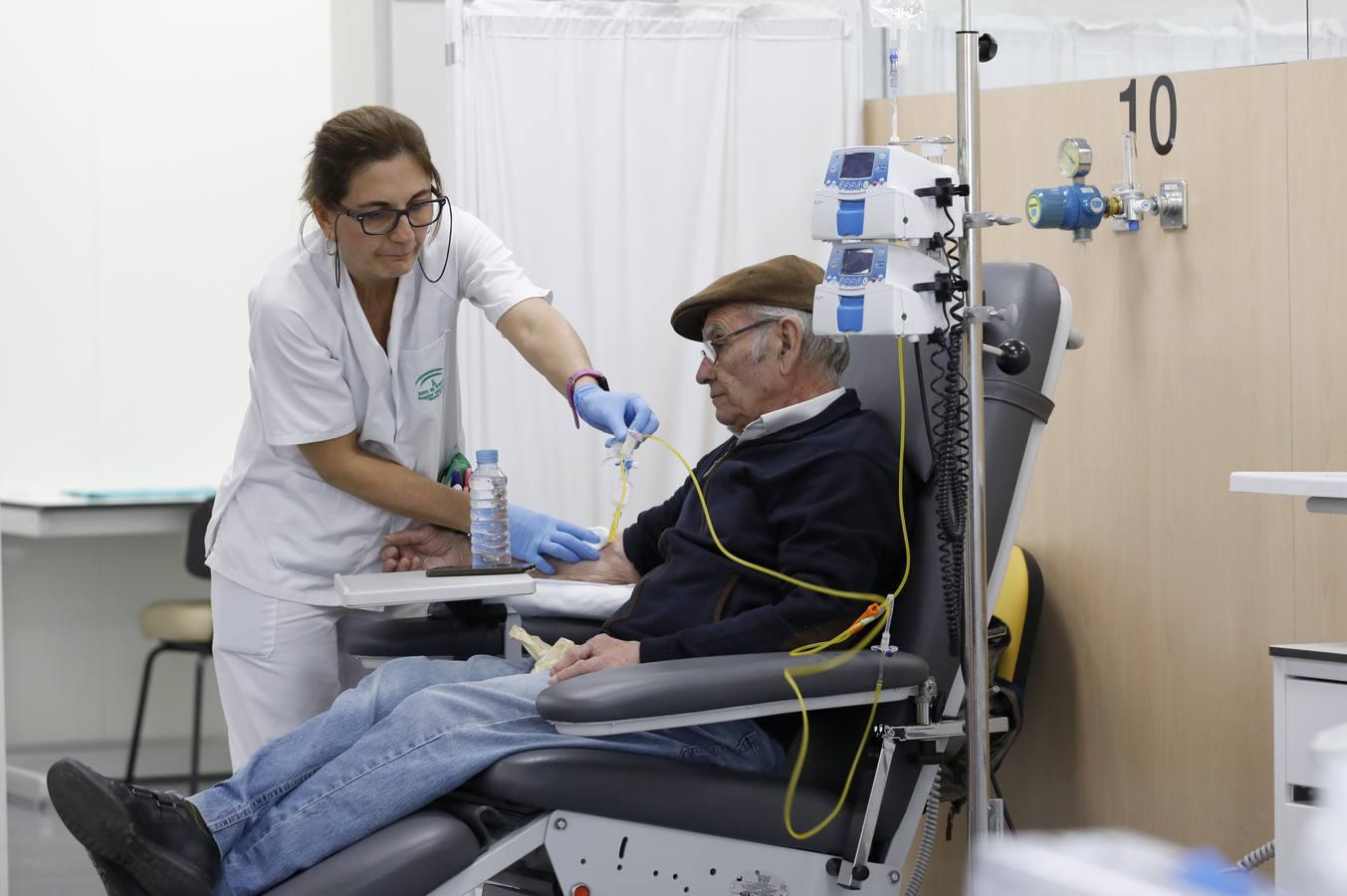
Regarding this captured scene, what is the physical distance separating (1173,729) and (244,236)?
3272 millimetres

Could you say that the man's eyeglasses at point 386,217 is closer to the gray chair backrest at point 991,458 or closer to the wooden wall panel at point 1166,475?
the gray chair backrest at point 991,458

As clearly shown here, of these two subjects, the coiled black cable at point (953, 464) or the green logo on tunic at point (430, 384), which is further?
the green logo on tunic at point (430, 384)

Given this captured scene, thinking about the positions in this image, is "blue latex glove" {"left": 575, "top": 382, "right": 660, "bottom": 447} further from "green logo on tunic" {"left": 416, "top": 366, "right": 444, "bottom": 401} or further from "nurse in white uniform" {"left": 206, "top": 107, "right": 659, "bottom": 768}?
"green logo on tunic" {"left": 416, "top": 366, "right": 444, "bottom": 401}

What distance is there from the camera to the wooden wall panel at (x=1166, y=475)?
2416 mm

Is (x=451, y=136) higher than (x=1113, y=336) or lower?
higher

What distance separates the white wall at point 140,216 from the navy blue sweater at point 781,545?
2.79 metres

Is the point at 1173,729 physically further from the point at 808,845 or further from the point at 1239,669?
the point at 808,845

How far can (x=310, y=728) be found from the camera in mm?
1860

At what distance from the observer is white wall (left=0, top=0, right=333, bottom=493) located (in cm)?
442

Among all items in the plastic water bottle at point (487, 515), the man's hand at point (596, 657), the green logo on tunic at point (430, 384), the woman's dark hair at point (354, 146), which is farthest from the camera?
the green logo on tunic at point (430, 384)

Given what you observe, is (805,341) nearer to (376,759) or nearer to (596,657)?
(596,657)

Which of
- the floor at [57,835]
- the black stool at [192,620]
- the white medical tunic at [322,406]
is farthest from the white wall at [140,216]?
the white medical tunic at [322,406]

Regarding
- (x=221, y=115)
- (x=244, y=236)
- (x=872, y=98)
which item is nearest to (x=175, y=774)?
(x=244, y=236)

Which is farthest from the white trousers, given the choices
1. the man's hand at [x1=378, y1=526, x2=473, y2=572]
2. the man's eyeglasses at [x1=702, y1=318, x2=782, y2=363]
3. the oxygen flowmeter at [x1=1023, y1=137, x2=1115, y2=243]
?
the oxygen flowmeter at [x1=1023, y1=137, x2=1115, y2=243]
